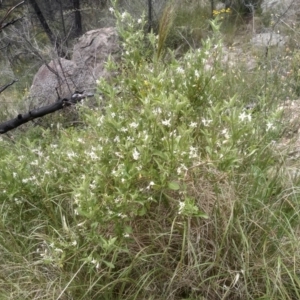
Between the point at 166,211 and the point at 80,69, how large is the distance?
4406mm

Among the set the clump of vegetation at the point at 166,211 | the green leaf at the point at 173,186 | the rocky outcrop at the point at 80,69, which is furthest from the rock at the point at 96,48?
the green leaf at the point at 173,186

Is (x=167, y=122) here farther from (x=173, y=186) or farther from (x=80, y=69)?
(x=80, y=69)

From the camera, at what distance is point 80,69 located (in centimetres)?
656

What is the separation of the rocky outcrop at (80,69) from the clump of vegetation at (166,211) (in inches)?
133

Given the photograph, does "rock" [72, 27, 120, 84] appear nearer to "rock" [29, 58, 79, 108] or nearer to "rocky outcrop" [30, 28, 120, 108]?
"rocky outcrop" [30, 28, 120, 108]

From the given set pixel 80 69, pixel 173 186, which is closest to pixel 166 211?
pixel 173 186

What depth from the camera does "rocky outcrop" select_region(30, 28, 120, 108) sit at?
6.11 meters

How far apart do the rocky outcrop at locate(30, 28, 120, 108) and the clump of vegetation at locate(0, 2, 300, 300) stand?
3.38 meters

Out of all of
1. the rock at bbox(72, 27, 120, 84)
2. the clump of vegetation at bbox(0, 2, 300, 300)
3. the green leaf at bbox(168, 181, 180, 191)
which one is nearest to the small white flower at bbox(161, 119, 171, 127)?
the clump of vegetation at bbox(0, 2, 300, 300)

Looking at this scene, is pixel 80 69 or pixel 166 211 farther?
pixel 80 69

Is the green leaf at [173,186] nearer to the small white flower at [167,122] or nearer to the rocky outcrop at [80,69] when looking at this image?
the small white flower at [167,122]

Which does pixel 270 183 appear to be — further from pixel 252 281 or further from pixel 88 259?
pixel 88 259

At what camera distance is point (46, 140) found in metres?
3.57

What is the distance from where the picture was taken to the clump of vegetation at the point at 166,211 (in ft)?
7.19
